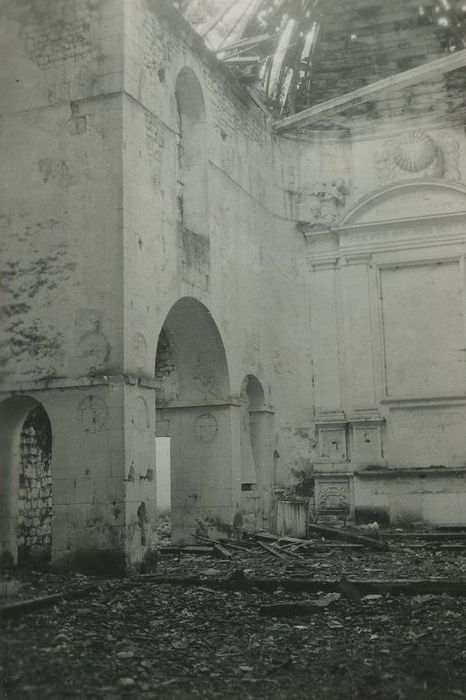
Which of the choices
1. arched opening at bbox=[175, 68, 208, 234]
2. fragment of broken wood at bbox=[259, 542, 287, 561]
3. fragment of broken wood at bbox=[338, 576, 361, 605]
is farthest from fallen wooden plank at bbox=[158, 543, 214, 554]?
arched opening at bbox=[175, 68, 208, 234]

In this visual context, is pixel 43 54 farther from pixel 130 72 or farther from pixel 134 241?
pixel 134 241

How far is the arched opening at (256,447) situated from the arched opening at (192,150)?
324cm

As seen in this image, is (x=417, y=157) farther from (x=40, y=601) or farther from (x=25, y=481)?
(x=40, y=601)

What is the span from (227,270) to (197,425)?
273 centimetres

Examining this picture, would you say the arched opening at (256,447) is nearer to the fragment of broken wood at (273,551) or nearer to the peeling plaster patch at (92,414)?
the fragment of broken wood at (273,551)

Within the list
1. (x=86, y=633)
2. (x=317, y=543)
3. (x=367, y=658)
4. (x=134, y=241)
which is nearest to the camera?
(x=367, y=658)

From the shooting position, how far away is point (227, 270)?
13578 mm

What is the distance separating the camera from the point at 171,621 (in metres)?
7.25

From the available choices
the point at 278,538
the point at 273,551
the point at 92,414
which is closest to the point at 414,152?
the point at 278,538

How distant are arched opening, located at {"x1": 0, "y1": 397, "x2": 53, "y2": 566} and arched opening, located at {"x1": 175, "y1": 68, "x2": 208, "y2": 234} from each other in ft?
13.0

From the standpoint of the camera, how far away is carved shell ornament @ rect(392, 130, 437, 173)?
52.8ft

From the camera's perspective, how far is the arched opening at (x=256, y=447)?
1454cm

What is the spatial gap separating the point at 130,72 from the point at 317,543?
7.68 meters

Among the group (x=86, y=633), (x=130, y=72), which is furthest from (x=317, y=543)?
(x=130, y=72)
